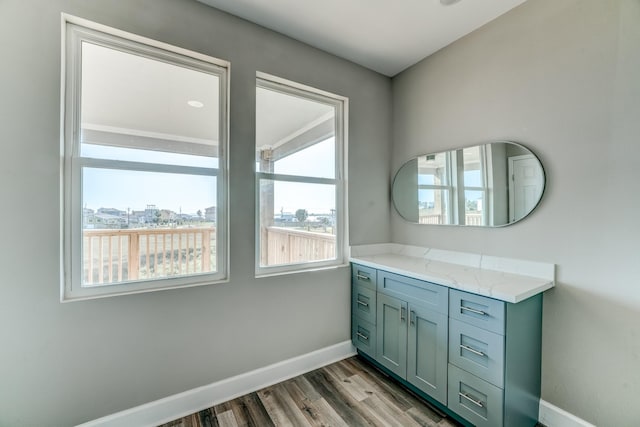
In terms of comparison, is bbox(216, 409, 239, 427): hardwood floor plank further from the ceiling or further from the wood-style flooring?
the ceiling

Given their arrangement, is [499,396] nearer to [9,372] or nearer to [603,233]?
[603,233]

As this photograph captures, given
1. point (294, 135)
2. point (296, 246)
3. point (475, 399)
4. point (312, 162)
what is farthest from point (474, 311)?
point (294, 135)

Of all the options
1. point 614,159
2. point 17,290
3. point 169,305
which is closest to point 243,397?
point 169,305

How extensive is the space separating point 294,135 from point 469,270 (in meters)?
1.78

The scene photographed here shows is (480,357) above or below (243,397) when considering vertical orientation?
above

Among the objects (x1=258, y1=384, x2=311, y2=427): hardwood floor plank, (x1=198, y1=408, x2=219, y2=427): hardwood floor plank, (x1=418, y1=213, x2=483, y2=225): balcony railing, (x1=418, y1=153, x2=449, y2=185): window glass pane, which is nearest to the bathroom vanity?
(x1=418, y1=213, x2=483, y2=225): balcony railing

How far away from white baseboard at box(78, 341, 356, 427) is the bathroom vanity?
1.47 ft

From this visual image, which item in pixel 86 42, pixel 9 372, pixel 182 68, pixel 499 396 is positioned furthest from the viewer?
pixel 182 68

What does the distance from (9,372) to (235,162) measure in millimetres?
1627

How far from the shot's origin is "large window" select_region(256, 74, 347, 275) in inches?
85.3

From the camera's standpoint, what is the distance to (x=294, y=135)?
238cm

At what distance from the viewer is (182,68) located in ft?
6.15

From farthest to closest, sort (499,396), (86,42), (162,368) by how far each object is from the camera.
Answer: (162,368) < (86,42) < (499,396)

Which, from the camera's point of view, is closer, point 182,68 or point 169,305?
point 169,305
